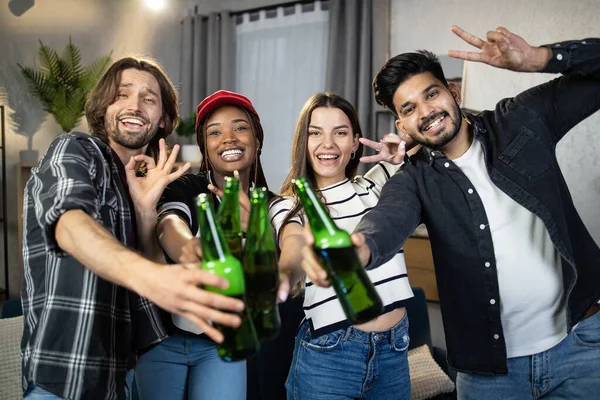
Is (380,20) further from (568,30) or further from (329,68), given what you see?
(568,30)

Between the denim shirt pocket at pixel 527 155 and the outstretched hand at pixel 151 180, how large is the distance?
0.82m

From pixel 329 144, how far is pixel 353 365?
0.64m

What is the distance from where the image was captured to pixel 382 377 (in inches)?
60.4

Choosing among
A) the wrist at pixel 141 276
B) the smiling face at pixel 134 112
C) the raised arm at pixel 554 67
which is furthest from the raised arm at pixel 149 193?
the raised arm at pixel 554 67

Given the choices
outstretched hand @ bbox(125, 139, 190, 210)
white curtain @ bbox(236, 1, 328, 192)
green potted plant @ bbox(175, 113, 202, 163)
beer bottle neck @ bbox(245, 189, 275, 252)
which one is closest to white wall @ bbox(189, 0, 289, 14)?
white curtain @ bbox(236, 1, 328, 192)

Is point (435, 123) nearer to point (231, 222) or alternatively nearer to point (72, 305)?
point (231, 222)

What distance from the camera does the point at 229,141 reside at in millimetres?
1547

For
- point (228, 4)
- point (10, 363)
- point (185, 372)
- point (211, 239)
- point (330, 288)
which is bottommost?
point (10, 363)

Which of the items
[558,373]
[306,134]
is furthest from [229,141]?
[558,373]

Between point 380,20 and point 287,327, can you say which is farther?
point 380,20

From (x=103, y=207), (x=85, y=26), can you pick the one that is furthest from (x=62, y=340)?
(x=85, y=26)

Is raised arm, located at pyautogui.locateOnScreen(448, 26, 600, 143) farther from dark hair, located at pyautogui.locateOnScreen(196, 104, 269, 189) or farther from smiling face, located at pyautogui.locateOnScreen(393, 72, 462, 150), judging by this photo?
dark hair, located at pyautogui.locateOnScreen(196, 104, 269, 189)

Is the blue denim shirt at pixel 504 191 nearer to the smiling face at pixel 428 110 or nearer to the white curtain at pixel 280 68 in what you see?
the smiling face at pixel 428 110

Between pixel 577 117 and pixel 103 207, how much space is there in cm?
122
